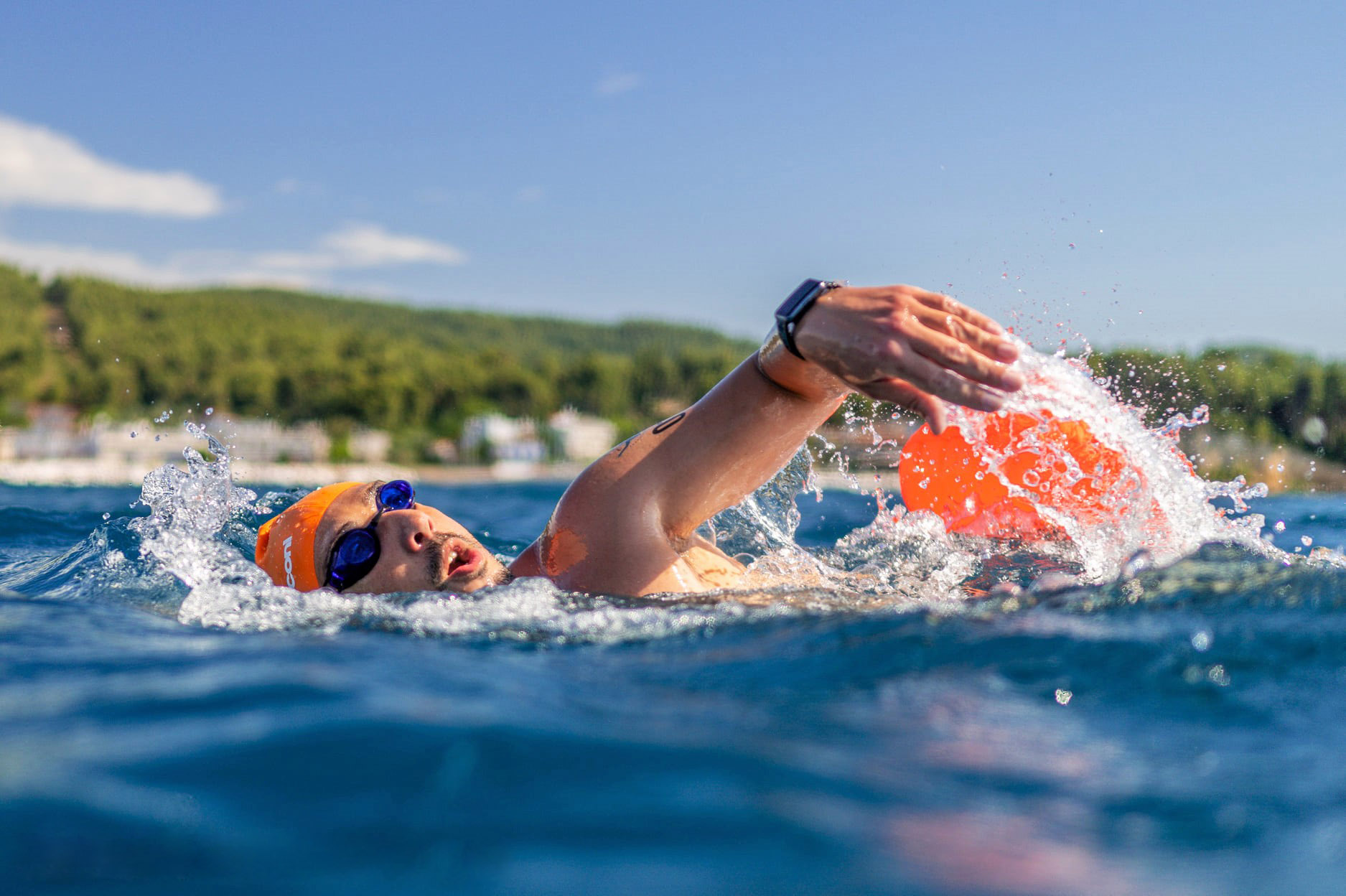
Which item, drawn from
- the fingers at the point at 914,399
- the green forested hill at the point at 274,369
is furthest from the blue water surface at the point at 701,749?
the green forested hill at the point at 274,369

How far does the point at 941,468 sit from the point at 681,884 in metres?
2.38

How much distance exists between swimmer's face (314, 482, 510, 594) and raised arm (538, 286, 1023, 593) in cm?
30

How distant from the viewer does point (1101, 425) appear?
3174mm

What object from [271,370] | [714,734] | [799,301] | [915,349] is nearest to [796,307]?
[799,301]

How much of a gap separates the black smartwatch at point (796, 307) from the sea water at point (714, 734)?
0.73 metres

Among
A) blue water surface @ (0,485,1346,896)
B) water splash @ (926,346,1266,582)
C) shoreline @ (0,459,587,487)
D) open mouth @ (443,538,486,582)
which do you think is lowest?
shoreline @ (0,459,587,487)

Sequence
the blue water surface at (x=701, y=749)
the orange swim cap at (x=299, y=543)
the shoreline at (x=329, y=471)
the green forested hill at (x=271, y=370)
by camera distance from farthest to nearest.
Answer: the green forested hill at (x=271, y=370)
the shoreline at (x=329, y=471)
the orange swim cap at (x=299, y=543)
the blue water surface at (x=701, y=749)

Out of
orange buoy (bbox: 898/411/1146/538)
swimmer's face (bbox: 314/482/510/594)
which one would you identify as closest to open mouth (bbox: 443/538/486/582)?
swimmer's face (bbox: 314/482/510/594)

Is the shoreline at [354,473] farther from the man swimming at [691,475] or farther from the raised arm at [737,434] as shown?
the raised arm at [737,434]

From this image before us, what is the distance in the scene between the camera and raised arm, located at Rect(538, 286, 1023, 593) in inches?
86.5

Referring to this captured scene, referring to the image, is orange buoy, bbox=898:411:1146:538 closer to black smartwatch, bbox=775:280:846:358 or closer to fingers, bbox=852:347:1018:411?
black smartwatch, bbox=775:280:846:358

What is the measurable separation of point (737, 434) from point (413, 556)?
1204 mm

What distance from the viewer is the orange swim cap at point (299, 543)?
134 inches

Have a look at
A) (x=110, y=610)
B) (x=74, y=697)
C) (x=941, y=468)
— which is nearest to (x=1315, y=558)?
(x=941, y=468)
